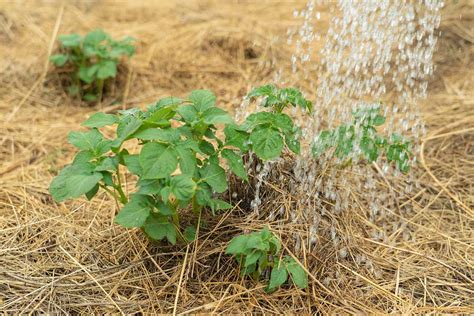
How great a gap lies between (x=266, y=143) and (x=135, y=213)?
0.43 m

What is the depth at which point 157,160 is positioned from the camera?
158cm

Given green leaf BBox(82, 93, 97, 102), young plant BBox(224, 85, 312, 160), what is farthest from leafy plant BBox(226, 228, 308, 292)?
green leaf BBox(82, 93, 97, 102)

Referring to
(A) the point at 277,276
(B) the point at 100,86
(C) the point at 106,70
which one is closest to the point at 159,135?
(A) the point at 277,276

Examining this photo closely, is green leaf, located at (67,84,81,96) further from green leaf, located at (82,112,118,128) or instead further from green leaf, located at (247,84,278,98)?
green leaf, located at (247,84,278,98)

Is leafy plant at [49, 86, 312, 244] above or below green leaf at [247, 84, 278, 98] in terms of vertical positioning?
below

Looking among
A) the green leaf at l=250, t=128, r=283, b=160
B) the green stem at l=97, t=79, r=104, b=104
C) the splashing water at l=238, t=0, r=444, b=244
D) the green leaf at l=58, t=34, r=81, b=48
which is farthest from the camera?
the green stem at l=97, t=79, r=104, b=104

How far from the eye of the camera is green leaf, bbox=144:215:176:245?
66.4 inches

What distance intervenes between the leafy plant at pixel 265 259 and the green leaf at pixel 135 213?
26cm

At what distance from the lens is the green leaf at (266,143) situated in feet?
5.46

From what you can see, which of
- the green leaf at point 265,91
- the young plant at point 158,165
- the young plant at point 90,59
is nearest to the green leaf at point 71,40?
the young plant at point 90,59

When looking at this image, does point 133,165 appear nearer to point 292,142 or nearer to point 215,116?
point 215,116

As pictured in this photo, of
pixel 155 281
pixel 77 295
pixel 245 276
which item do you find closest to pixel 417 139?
pixel 245 276

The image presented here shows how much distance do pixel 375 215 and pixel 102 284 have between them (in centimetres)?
104

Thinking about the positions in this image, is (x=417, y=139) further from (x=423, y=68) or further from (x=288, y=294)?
(x=288, y=294)
